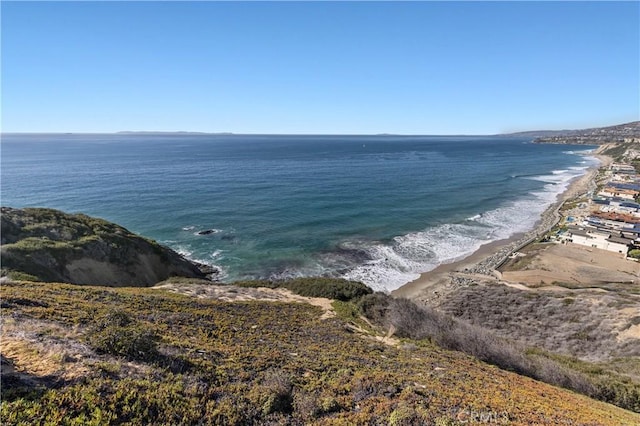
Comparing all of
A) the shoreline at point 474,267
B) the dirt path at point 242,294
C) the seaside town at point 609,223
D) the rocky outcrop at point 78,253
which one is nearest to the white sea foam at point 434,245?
the shoreline at point 474,267

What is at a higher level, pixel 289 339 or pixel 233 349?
pixel 233 349

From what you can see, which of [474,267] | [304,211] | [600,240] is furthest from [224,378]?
[600,240]

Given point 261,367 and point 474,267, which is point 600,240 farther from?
point 261,367

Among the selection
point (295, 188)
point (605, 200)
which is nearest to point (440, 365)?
point (295, 188)

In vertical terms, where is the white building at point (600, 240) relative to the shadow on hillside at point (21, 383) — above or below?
below

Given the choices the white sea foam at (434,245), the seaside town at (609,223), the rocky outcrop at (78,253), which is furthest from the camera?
the seaside town at (609,223)

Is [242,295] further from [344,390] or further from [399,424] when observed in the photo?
[399,424]

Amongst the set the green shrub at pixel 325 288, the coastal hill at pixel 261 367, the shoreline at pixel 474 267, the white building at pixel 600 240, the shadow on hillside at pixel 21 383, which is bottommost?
the shoreline at pixel 474 267

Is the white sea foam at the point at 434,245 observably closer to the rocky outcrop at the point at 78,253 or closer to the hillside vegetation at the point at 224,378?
the rocky outcrop at the point at 78,253
